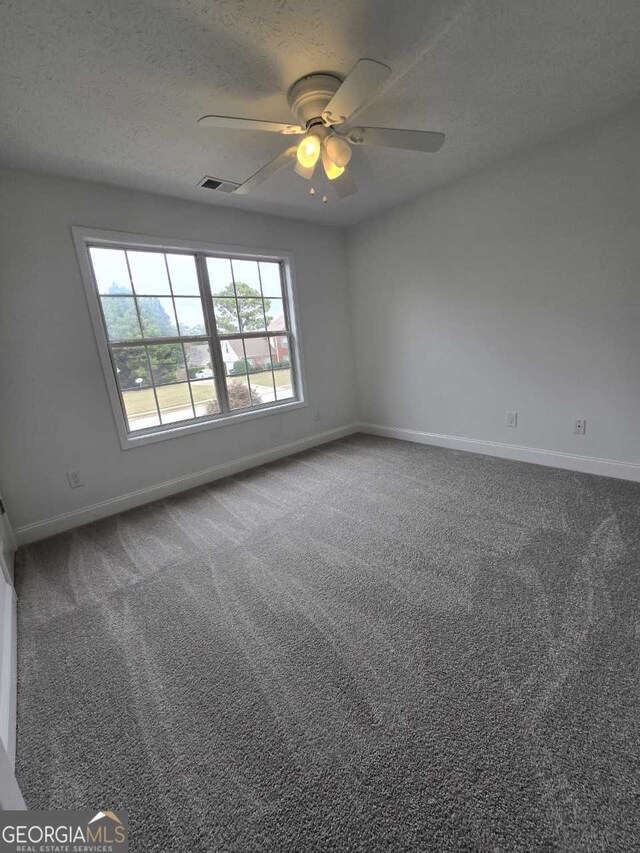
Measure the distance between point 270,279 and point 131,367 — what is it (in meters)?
1.67

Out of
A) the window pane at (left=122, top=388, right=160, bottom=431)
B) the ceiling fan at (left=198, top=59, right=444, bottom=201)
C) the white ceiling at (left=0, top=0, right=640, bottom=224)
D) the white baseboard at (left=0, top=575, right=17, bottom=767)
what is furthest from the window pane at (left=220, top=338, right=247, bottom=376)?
the white baseboard at (left=0, top=575, right=17, bottom=767)

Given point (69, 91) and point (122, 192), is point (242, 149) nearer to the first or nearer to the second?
point (69, 91)

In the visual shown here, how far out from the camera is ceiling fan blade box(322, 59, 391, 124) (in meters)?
1.20

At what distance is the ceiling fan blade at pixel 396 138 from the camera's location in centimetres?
161

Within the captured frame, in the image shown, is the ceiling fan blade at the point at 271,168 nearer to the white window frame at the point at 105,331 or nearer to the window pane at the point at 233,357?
the white window frame at the point at 105,331

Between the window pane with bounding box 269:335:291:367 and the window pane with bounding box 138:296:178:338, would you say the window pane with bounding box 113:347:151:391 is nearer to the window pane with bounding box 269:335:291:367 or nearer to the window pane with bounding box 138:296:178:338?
the window pane with bounding box 138:296:178:338

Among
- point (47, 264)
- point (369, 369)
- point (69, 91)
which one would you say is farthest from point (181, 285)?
point (369, 369)

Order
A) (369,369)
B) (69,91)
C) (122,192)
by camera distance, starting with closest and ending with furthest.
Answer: (69,91)
(122,192)
(369,369)

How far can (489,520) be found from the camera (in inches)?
86.2

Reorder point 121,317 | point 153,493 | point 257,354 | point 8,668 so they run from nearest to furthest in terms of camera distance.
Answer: point 8,668, point 121,317, point 153,493, point 257,354

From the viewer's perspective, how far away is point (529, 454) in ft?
9.83

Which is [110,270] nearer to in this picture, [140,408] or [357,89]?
[140,408]

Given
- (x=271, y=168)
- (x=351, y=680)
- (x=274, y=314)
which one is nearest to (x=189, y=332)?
(x=274, y=314)

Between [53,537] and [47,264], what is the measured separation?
1.95 metres
